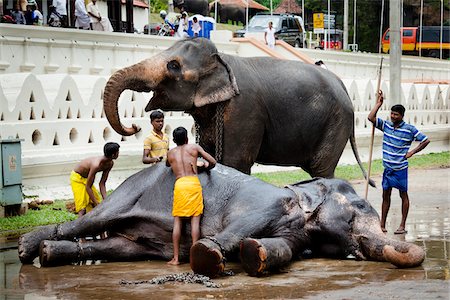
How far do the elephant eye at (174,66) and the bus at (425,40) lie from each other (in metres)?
39.4

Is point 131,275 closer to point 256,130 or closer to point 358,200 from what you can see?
point 358,200

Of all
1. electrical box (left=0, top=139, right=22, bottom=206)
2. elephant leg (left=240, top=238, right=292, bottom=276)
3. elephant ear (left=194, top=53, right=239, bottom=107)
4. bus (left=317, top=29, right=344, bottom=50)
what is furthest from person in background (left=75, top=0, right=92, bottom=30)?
bus (left=317, top=29, right=344, bottom=50)

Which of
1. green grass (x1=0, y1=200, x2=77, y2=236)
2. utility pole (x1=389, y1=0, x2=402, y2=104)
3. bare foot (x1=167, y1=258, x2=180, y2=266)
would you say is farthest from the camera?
utility pole (x1=389, y1=0, x2=402, y2=104)

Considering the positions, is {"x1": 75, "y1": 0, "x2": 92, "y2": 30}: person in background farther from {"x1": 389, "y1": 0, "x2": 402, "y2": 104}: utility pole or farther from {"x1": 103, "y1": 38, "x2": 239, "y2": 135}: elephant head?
{"x1": 103, "y1": 38, "x2": 239, "y2": 135}: elephant head

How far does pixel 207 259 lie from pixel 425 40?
44124mm

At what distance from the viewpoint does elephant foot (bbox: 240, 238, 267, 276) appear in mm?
8305

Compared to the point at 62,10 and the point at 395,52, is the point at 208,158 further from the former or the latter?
the point at 395,52

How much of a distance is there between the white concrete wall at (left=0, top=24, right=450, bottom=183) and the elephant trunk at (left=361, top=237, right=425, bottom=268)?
6.55m

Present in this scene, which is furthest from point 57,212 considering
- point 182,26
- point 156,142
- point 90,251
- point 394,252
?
point 182,26

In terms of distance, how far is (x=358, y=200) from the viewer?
30.5ft

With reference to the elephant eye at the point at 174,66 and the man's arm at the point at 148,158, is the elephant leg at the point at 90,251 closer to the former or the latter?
the man's arm at the point at 148,158

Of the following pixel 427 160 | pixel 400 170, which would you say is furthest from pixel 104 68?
pixel 400 170

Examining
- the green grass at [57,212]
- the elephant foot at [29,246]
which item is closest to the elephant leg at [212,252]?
the elephant foot at [29,246]

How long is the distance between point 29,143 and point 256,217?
21.7ft
